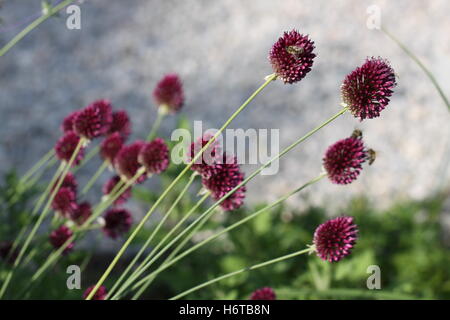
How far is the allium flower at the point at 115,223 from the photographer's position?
1.46m

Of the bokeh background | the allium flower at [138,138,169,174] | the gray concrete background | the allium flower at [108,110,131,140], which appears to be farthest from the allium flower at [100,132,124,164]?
the gray concrete background

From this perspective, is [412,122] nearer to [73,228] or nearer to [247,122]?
[247,122]

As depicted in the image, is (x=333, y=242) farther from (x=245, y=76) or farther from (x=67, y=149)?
(x=245, y=76)

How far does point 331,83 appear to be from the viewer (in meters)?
2.98

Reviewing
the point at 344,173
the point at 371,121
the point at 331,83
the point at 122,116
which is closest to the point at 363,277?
the point at 344,173

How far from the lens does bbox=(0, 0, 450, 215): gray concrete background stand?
270cm

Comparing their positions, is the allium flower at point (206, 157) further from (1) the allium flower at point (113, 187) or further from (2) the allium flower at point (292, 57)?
(1) the allium flower at point (113, 187)

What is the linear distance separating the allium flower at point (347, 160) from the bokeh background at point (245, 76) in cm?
130

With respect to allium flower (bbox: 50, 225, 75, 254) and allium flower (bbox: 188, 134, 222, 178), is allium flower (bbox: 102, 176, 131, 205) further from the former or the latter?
allium flower (bbox: 188, 134, 222, 178)

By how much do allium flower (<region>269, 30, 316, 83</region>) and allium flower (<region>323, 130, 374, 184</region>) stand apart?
18cm

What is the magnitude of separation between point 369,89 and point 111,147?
635 millimetres

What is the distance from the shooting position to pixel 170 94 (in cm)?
156

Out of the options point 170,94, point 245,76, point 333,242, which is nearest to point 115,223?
point 170,94

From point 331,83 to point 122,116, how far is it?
5.55ft
